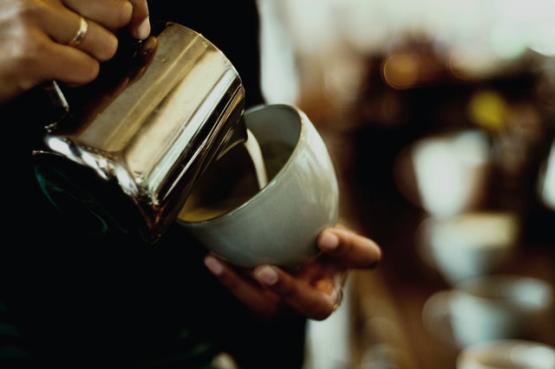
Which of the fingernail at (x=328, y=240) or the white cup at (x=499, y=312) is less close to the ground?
the fingernail at (x=328, y=240)

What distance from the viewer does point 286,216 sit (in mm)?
681

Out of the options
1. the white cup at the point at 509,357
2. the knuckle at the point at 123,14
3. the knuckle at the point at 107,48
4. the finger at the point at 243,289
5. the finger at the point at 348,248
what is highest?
the knuckle at the point at 123,14

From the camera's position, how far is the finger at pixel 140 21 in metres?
0.60

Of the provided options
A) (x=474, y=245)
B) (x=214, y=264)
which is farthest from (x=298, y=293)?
(x=474, y=245)

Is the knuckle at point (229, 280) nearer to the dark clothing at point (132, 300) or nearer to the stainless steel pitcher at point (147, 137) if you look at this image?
the dark clothing at point (132, 300)

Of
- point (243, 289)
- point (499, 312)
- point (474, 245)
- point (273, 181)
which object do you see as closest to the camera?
point (273, 181)

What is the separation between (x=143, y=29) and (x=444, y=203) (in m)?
1.35

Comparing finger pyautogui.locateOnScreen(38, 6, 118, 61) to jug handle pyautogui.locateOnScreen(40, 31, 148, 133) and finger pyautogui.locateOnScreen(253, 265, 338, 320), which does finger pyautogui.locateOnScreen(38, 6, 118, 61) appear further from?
finger pyautogui.locateOnScreen(253, 265, 338, 320)

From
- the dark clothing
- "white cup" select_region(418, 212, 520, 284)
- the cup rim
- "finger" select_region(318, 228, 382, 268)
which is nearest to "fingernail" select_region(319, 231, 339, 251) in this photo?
"finger" select_region(318, 228, 382, 268)

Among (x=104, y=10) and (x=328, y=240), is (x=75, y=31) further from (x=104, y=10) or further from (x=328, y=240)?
(x=328, y=240)

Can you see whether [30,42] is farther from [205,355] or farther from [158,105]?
[205,355]

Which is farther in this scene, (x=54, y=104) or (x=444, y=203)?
(x=444, y=203)

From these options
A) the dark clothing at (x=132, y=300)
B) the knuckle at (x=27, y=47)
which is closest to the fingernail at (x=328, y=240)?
the dark clothing at (x=132, y=300)

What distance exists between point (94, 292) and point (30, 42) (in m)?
0.43
